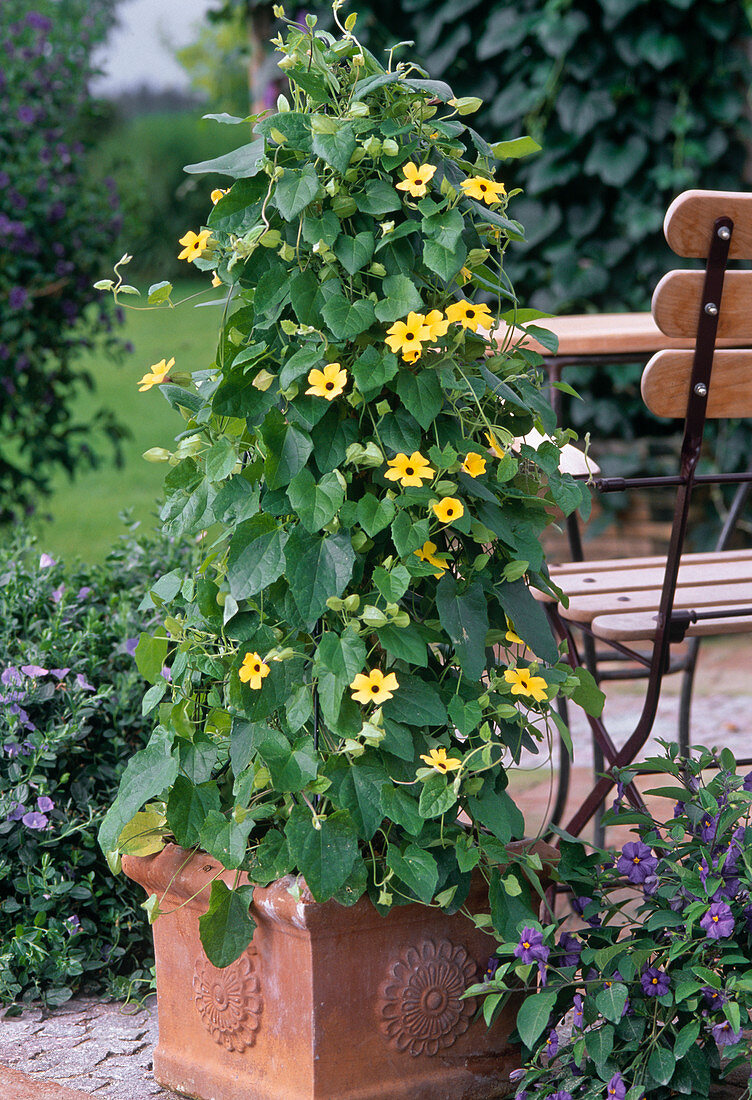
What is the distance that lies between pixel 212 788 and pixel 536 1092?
0.51m

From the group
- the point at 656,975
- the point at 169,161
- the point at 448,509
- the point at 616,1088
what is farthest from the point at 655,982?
the point at 169,161

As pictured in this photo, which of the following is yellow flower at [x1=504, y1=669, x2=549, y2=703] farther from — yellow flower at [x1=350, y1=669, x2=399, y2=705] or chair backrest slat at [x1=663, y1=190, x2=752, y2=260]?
chair backrest slat at [x1=663, y1=190, x2=752, y2=260]

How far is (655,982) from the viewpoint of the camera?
1.33 m

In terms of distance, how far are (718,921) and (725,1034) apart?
11 centimetres

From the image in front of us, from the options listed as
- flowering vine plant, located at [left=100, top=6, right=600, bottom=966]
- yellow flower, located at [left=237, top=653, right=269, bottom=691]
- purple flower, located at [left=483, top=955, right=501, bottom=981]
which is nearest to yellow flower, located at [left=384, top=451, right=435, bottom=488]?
flowering vine plant, located at [left=100, top=6, right=600, bottom=966]

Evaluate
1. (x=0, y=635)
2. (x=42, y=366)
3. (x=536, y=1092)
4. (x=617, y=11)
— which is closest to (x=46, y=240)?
(x=42, y=366)

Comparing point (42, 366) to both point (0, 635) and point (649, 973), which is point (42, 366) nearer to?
point (0, 635)

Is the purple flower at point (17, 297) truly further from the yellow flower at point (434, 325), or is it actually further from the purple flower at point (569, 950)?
the purple flower at point (569, 950)

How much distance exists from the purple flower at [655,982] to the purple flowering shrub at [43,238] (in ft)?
9.68

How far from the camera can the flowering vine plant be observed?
4.17ft

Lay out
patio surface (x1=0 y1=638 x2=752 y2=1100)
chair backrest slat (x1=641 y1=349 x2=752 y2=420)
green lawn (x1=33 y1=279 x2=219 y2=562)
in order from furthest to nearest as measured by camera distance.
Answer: green lawn (x1=33 y1=279 x2=219 y2=562)
chair backrest slat (x1=641 y1=349 x2=752 y2=420)
patio surface (x1=0 y1=638 x2=752 y2=1100)

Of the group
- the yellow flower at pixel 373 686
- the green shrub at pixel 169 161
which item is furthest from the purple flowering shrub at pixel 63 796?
the green shrub at pixel 169 161

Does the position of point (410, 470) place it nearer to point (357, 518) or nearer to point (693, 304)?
point (357, 518)

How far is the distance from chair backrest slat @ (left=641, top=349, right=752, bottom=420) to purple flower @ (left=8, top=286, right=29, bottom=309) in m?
2.57
